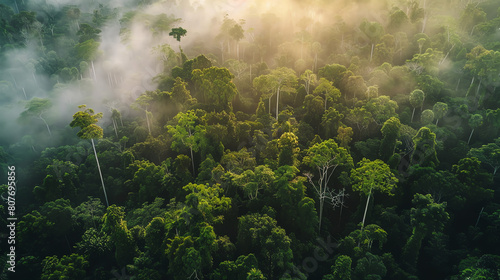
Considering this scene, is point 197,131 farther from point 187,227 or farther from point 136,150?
point 187,227

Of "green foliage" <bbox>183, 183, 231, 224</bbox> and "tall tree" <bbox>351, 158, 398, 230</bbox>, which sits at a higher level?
"tall tree" <bbox>351, 158, 398, 230</bbox>

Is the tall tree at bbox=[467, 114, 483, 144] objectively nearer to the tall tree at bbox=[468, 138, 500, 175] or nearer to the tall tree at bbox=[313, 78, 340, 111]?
the tall tree at bbox=[468, 138, 500, 175]

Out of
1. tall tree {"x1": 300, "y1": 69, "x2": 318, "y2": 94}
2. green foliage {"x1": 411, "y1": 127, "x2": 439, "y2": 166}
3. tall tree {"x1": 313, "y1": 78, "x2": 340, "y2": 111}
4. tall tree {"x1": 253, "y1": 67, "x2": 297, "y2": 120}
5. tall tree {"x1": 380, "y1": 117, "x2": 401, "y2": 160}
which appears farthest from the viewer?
tall tree {"x1": 300, "y1": 69, "x2": 318, "y2": 94}

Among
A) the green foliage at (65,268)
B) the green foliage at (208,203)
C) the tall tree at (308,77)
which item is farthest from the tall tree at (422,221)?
the green foliage at (65,268)

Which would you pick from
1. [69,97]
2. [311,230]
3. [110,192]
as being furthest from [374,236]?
[69,97]

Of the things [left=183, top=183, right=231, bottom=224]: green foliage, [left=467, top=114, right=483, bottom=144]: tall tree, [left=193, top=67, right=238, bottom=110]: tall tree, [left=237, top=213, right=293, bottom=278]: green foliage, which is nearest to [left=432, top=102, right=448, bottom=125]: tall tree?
[left=467, top=114, right=483, bottom=144]: tall tree

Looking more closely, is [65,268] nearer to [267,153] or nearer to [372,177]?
[267,153]

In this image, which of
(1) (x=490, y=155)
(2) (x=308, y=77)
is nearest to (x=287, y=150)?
(2) (x=308, y=77)

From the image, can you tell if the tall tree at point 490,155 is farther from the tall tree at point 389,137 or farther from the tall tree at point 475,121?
the tall tree at point 389,137
